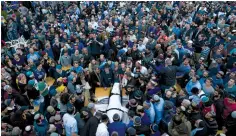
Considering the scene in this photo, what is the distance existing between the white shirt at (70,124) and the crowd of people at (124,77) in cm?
2

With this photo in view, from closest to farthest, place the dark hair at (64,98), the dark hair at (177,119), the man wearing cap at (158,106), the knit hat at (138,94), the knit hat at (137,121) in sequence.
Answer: the dark hair at (177,119) < the knit hat at (137,121) < the man wearing cap at (158,106) < the dark hair at (64,98) < the knit hat at (138,94)

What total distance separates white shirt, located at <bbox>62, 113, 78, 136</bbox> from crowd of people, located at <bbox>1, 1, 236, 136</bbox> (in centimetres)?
2

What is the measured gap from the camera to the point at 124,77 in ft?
26.4

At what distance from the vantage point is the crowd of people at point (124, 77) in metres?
5.74

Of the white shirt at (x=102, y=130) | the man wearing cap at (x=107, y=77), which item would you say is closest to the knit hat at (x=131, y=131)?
the white shirt at (x=102, y=130)

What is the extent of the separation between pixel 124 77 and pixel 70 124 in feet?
9.24

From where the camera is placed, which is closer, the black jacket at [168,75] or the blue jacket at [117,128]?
the blue jacket at [117,128]

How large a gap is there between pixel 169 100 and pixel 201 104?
0.77m

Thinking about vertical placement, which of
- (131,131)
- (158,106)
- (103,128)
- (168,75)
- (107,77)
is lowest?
(131,131)

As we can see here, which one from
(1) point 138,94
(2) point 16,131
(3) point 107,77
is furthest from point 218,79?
(2) point 16,131

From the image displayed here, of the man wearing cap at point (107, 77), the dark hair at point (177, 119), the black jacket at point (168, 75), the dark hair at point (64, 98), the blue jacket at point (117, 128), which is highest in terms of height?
the man wearing cap at point (107, 77)

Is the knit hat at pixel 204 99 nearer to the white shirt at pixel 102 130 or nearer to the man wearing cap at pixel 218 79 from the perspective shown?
the man wearing cap at pixel 218 79

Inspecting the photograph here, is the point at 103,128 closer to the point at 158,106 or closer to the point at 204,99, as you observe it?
the point at 158,106

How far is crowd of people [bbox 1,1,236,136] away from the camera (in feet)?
18.8
